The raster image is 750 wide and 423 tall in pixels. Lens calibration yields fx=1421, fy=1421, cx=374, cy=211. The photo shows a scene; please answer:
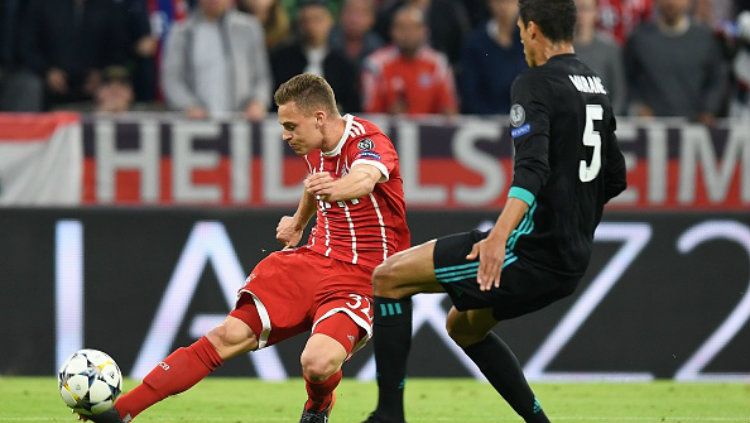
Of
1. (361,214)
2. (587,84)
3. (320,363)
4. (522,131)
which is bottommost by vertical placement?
(320,363)

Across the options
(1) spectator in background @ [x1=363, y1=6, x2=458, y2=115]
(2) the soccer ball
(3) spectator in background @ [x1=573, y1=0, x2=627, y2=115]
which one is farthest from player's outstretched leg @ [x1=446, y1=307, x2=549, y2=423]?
(3) spectator in background @ [x1=573, y1=0, x2=627, y2=115]

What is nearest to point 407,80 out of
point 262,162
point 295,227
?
point 262,162

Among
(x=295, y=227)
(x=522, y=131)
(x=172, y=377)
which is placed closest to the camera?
(x=522, y=131)

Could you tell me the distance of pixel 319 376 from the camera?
244 inches

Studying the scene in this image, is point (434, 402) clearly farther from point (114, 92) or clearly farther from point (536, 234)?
point (114, 92)

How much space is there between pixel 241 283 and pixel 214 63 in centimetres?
312

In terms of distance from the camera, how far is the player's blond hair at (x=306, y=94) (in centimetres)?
629

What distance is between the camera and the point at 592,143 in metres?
5.91

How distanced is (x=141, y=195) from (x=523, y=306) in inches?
240

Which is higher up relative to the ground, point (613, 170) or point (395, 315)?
point (613, 170)

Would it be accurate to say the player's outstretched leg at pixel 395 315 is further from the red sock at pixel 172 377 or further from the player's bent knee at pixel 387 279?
the red sock at pixel 172 377

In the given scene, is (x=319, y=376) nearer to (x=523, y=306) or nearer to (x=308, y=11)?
(x=523, y=306)

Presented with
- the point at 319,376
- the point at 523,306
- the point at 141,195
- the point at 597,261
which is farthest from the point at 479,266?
the point at 141,195

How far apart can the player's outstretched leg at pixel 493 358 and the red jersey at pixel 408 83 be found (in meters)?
6.13
